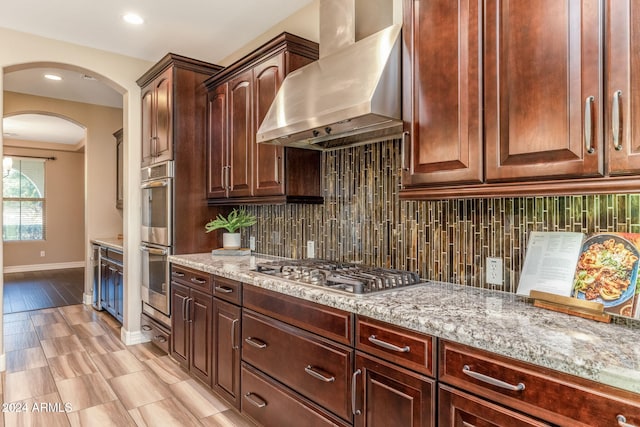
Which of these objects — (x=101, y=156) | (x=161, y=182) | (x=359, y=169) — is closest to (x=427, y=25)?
(x=359, y=169)

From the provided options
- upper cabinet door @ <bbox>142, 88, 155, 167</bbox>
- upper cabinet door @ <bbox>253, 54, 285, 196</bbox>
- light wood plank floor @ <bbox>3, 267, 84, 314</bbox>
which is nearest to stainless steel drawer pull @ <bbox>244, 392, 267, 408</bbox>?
upper cabinet door @ <bbox>253, 54, 285, 196</bbox>

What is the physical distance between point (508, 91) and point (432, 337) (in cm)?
92

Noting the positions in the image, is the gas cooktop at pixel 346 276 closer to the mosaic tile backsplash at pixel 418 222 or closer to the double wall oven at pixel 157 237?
the mosaic tile backsplash at pixel 418 222

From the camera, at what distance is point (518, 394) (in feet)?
3.46

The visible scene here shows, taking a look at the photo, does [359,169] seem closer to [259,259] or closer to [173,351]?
[259,259]

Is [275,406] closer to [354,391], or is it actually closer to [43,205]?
[354,391]

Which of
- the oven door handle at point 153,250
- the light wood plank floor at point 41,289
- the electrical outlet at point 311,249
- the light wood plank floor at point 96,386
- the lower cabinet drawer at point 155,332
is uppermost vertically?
the electrical outlet at point 311,249

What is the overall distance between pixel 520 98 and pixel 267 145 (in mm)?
1703

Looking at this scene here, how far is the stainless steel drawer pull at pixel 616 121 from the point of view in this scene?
3.59ft

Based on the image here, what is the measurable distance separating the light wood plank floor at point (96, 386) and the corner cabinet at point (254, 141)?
1.45 metres

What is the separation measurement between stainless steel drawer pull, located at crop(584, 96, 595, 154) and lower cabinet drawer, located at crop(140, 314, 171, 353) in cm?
314

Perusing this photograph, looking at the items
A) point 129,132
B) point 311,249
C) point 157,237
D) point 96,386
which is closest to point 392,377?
point 311,249

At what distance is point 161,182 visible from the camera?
3.28m

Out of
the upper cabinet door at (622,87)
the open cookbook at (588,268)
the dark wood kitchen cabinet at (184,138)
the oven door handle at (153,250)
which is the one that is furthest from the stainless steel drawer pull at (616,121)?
the oven door handle at (153,250)
